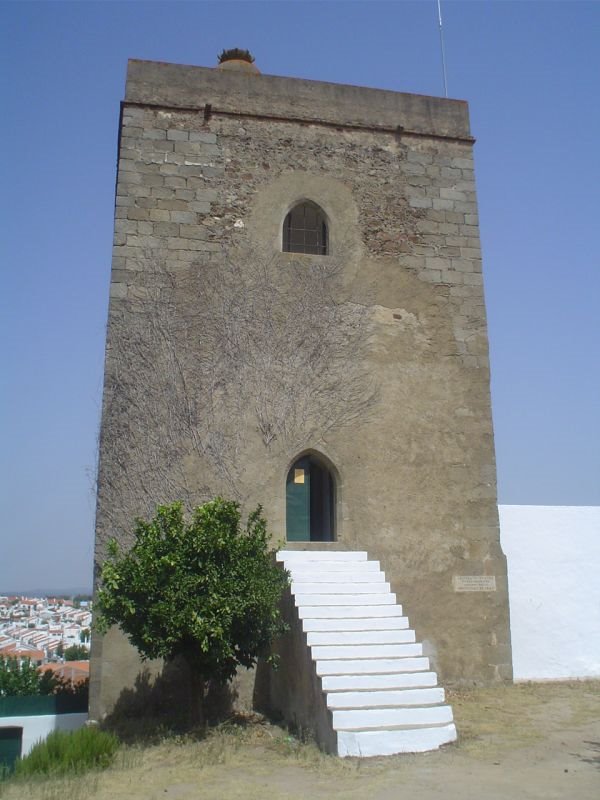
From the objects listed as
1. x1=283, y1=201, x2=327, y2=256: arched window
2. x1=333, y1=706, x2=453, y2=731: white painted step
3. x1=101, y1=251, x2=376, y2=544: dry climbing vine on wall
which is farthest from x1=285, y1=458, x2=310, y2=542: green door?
x1=333, y1=706, x2=453, y2=731: white painted step

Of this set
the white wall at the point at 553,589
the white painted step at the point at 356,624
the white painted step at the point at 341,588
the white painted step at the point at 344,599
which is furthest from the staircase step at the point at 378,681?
the white wall at the point at 553,589

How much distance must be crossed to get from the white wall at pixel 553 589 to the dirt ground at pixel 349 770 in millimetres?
2566

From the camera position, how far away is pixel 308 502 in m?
9.39

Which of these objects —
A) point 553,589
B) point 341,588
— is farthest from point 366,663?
point 553,589

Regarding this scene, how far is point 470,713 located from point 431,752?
1.89 meters

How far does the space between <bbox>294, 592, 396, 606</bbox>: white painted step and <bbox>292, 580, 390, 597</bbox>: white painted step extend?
58mm

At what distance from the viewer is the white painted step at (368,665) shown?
6.43 meters

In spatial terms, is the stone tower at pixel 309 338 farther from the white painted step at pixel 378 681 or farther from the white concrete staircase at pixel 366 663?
the white painted step at pixel 378 681

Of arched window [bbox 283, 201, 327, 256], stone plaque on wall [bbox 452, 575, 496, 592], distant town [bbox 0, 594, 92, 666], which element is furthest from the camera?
distant town [bbox 0, 594, 92, 666]

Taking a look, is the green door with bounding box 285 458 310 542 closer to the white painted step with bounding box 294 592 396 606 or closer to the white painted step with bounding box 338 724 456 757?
the white painted step with bounding box 294 592 396 606

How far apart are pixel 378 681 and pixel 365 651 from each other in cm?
39

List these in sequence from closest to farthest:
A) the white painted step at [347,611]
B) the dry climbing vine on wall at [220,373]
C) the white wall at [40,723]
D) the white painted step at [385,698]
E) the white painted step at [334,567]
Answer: the white painted step at [385,698], the white painted step at [347,611], the white painted step at [334,567], the white wall at [40,723], the dry climbing vine on wall at [220,373]

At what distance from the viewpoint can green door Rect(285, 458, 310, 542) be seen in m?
9.30

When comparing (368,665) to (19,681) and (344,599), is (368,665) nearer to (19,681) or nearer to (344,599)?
(344,599)
